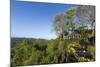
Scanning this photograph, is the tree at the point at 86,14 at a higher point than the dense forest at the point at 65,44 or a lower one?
higher

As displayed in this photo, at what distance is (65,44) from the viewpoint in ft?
9.22

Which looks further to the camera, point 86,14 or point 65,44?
point 86,14

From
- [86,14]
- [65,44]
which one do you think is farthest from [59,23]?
[86,14]

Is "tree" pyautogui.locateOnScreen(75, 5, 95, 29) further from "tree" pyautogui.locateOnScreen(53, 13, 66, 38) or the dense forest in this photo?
"tree" pyautogui.locateOnScreen(53, 13, 66, 38)

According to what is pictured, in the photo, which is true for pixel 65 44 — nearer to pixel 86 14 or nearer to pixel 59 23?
pixel 59 23

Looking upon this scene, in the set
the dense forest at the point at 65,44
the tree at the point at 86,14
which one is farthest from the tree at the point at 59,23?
the tree at the point at 86,14

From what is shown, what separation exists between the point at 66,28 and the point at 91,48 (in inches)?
17.8

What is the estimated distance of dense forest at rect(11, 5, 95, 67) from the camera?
2623 mm

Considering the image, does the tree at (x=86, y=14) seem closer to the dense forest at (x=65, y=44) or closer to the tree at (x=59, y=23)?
the dense forest at (x=65, y=44)

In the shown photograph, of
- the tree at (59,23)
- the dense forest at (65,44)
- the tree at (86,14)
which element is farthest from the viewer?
the tree at (86,14)

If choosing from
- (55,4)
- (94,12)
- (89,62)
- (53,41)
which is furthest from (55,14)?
(89,62)

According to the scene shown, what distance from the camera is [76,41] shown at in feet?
9.43

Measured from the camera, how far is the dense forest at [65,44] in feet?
8.61

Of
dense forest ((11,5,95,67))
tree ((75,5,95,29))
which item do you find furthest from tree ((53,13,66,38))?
tree ((75,5,95,29))
